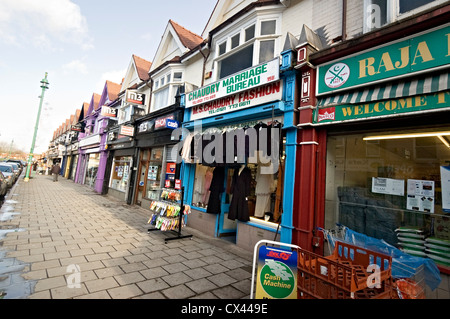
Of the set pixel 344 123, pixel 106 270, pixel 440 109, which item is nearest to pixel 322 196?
pixel 344 123

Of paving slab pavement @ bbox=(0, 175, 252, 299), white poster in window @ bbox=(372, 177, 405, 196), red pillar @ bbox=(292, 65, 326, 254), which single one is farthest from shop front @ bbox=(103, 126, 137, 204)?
white poster in window @ bbox=(372, 177, 405, 196)

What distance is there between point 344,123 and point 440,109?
1.40 metres

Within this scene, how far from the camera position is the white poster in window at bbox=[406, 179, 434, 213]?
3527mm

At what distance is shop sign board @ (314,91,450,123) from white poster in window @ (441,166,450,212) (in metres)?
1.05

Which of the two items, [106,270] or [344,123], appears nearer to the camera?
[106,270]

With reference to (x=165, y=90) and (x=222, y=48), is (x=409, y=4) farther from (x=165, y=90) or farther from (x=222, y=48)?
(x=165, y=90)

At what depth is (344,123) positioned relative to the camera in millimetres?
4359

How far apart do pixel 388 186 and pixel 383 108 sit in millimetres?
1457

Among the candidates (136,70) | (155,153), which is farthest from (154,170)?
(136,70)

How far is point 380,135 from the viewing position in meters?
4.18

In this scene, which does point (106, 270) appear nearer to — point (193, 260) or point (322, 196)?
point (193, 260)

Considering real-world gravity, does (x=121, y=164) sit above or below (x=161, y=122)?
below

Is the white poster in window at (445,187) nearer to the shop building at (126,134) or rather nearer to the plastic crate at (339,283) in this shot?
the plastic crate at (339,283)

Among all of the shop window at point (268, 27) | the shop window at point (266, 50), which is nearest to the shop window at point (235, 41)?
the shop window at point (268, 27)
